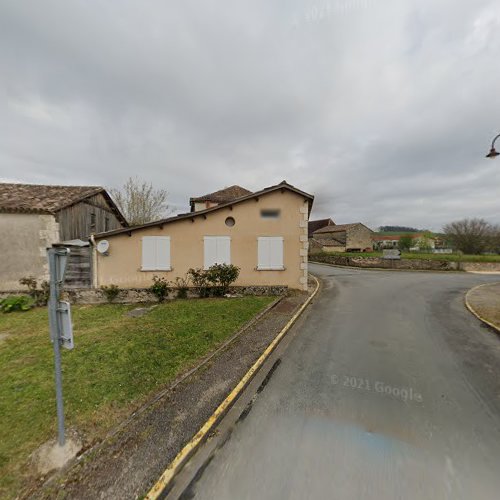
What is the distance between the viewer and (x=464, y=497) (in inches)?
86.0

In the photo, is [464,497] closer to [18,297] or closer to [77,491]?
[77,491]

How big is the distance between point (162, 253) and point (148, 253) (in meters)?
0.62

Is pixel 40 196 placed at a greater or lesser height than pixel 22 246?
greater

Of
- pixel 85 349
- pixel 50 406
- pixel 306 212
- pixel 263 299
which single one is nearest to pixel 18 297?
pixel 85 349

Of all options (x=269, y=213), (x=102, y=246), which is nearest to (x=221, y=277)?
(x=269, y=213)

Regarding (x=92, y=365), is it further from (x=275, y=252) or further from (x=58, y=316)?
(x=275, y=252)

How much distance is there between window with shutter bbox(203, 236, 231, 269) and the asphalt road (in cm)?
590

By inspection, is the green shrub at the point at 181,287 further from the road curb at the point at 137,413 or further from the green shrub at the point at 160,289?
the road curb at the point at 137,413

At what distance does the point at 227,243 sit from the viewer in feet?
35.9

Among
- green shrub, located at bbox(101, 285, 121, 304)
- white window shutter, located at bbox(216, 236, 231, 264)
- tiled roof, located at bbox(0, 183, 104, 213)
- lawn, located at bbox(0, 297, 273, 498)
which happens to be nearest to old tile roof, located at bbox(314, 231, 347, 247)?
white window shutter, located at bbox(216, 236, 231, 264)

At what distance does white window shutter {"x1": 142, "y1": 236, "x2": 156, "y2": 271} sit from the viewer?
10508 millimetres

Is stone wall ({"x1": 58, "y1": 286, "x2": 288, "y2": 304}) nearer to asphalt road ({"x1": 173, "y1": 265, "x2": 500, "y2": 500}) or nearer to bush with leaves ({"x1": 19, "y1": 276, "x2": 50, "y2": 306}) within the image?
bush with leaves ({"x1": 19, "y1": 276, "x2": 50, "y2": 306})

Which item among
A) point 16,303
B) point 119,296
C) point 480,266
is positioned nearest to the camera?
point 16,303

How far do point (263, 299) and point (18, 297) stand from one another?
960 centimetres
